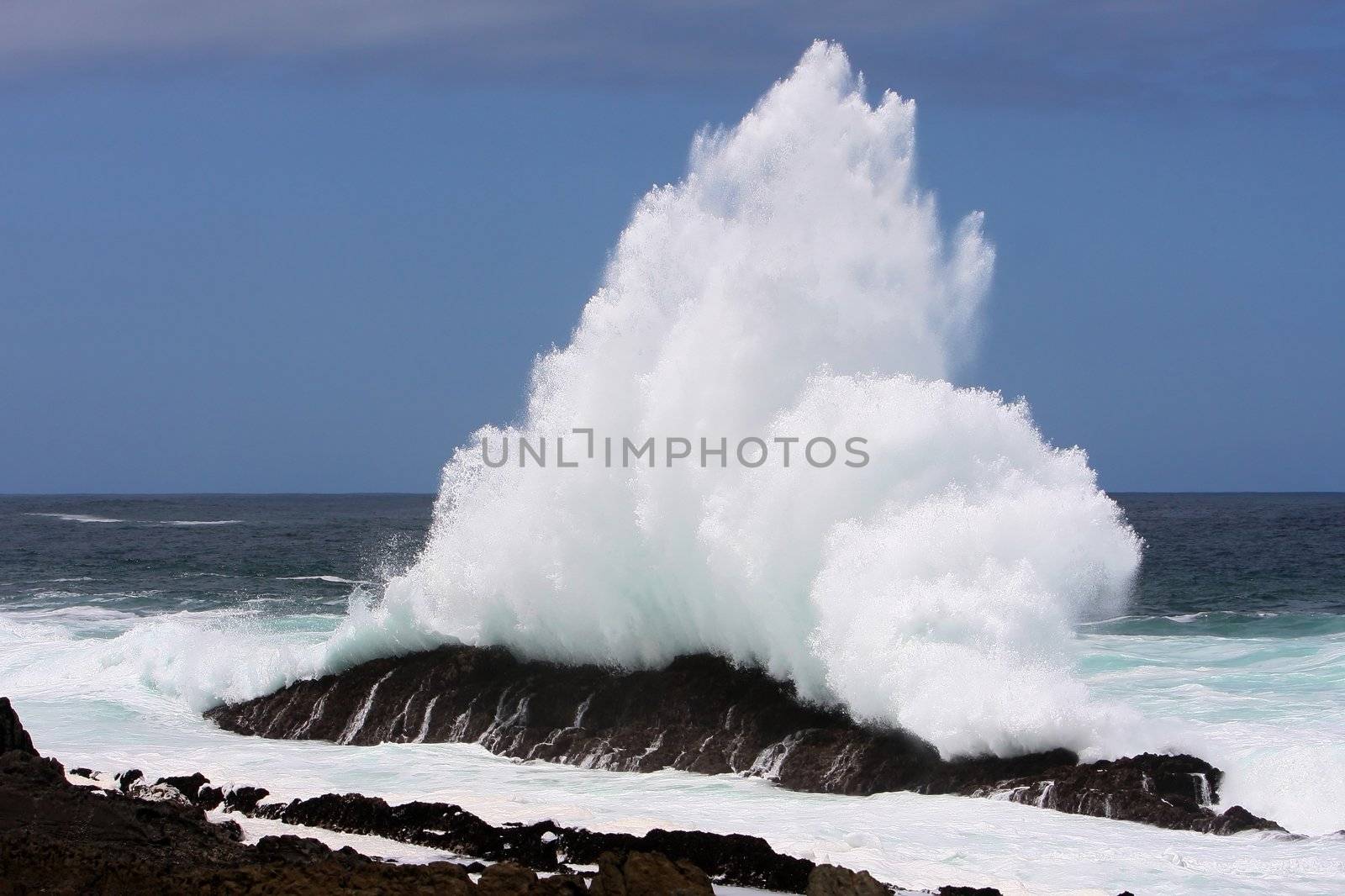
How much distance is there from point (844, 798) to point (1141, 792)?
2725 mm

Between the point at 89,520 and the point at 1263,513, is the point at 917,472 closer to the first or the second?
the point at 89,520

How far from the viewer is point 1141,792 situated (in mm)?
13031

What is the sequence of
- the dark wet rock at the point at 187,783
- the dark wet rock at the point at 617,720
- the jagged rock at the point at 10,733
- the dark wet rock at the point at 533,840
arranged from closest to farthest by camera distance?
the dark wet rock at the point at 533,840 → the dark wet rock at the point at 187,783 → the jagged rock at the point at 10,733 → the dark wet rock at the point at 617,720

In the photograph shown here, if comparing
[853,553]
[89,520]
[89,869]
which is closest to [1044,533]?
[853,553]

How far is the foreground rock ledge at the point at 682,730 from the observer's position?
13.3 meters

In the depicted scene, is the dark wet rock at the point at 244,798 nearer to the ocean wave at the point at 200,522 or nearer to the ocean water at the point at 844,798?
the ocean water at the point at 844,798

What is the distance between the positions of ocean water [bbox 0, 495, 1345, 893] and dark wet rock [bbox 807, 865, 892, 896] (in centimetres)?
126

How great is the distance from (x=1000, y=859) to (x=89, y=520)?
76.3 meters

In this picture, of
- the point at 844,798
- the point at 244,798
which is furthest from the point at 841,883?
the point at 244,798

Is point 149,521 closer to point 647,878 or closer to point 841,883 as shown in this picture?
point 647,878

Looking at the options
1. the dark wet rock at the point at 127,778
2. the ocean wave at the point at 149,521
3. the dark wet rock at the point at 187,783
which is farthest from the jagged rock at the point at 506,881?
the ocean wave at the point at 149,521

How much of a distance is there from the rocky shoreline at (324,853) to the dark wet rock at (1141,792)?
2743 millimetres

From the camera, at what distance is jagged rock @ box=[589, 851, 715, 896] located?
31.5 ft

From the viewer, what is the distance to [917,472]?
1636 centimetres
